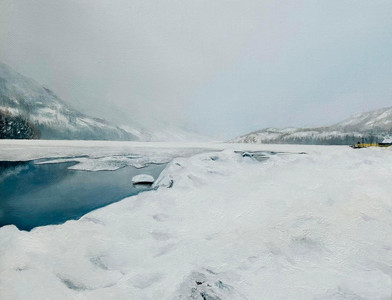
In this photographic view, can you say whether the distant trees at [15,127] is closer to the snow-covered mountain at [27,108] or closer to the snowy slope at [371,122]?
the snow-covered mountain at [27,108]

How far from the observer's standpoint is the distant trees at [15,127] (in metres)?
3.16

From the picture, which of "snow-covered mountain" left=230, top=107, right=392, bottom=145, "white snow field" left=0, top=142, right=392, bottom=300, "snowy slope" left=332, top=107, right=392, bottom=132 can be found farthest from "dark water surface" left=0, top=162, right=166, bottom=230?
"snowy slope" left=332, top=107, right=392, bottom=132

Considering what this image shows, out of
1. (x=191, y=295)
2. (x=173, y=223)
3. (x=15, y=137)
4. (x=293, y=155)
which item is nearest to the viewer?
(x=191, y=295)

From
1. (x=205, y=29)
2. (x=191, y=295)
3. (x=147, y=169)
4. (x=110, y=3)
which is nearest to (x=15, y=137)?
(x=110, y=3)

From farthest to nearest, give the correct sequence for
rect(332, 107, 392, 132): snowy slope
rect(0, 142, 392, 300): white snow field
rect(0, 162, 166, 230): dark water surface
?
rect(332, 107, 392, 132): snowy slope → rect(0, 162, 166, 230): dark water surface → rect(0, 142, 392, 300): white snow field

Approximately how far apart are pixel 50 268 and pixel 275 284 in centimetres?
157

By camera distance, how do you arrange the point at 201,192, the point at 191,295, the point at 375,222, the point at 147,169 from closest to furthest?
the point at 191,295 < the point at 375,222 < the point at 201,192 < the point at 147,169

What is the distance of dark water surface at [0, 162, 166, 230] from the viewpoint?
2.47 meters

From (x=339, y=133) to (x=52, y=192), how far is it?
14.9ft

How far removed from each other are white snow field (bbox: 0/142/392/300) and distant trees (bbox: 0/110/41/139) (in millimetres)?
1792

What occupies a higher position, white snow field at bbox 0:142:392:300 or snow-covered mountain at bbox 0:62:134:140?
snow-covered mountain at bbox 0:62:134:140

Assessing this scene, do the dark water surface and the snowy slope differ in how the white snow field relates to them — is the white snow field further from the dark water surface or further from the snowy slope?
the snowy slope

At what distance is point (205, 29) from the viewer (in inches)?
124

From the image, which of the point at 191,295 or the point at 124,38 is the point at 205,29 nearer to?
the point at 124,38
